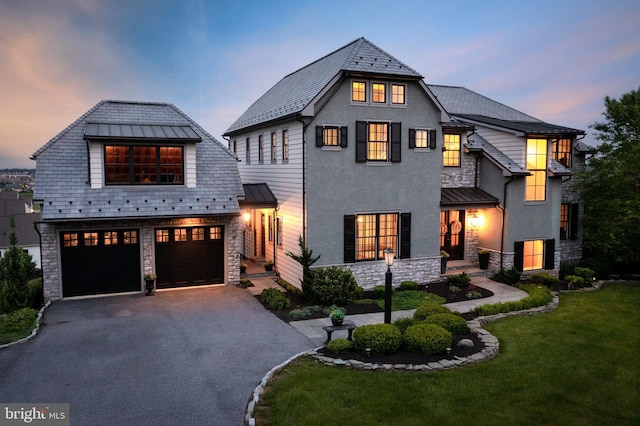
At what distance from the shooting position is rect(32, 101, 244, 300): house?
675 inches

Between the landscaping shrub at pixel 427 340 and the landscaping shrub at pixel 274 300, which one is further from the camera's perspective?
the landscaping shrub at pixel 274 300

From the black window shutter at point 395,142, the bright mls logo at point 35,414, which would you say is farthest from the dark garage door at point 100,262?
the black window shutter at point 395,142

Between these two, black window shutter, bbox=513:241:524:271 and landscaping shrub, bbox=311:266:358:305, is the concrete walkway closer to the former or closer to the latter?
landscaping shrub, bbox=311:266:358:305

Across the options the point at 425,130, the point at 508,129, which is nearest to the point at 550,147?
the point at 508,129

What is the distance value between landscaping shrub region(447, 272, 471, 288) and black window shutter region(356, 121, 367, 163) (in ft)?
21.9

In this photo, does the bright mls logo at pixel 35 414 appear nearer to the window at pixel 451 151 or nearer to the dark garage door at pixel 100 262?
the dark garage door at pixel 100 262

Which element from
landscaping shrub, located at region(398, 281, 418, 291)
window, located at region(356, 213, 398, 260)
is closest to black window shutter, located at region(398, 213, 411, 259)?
window, located at region(356, 213, 398, 260)

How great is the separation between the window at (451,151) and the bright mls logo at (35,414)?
61.2 feet

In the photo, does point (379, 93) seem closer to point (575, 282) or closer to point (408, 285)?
point (408, 285)

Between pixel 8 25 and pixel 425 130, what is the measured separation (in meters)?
18.3

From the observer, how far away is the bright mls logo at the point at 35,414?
8586mm

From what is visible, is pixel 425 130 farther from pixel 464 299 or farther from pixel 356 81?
pixel 464 299

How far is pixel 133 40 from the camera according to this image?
87.0 ft

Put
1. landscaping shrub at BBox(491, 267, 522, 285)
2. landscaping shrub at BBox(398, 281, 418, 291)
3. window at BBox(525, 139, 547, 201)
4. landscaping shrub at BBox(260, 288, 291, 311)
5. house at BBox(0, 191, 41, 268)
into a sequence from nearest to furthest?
landscaping shrub at BBox(260, 288, 291, 311) < landscaping shrub at BBox(398, 281, 418, 291) < landscaping shrub at BBox(491, 267, 522, 285) < window at BBox(525, 139, 547, 201) < house at BBox(0, 191, 41, 268)
